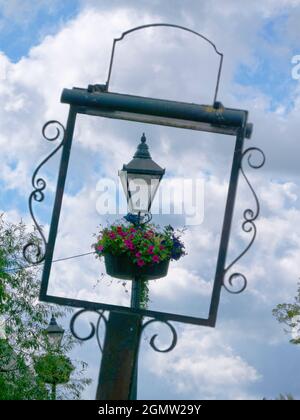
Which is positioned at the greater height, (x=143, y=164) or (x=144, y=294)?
(x=143, y=164)

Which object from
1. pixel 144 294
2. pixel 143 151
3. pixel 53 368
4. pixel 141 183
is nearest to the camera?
pixel 144 294

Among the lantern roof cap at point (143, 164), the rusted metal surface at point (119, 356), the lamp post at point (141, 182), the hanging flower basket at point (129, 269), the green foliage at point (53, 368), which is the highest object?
the lantern roof cap at point (143, 164)

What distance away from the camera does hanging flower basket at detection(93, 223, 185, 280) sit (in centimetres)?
480

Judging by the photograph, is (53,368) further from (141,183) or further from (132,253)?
(132,253)

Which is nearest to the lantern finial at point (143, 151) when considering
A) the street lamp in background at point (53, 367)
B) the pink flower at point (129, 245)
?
the pink flower at point (129, 245)

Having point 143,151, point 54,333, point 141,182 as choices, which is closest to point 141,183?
point 141,182

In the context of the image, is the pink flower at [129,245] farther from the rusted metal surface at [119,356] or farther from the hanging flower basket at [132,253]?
the rusted metal surface at [119,356]

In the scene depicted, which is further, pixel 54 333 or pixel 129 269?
pixel 54 333

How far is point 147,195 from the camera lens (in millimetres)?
6137

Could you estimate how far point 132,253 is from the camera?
483 cm

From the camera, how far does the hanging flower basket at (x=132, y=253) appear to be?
15.8 feet

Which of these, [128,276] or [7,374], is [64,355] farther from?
[128,276]

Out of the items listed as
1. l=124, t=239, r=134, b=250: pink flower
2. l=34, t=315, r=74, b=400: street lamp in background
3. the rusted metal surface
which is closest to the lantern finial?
l=124, t=239, r=134, b=250: pink flower
